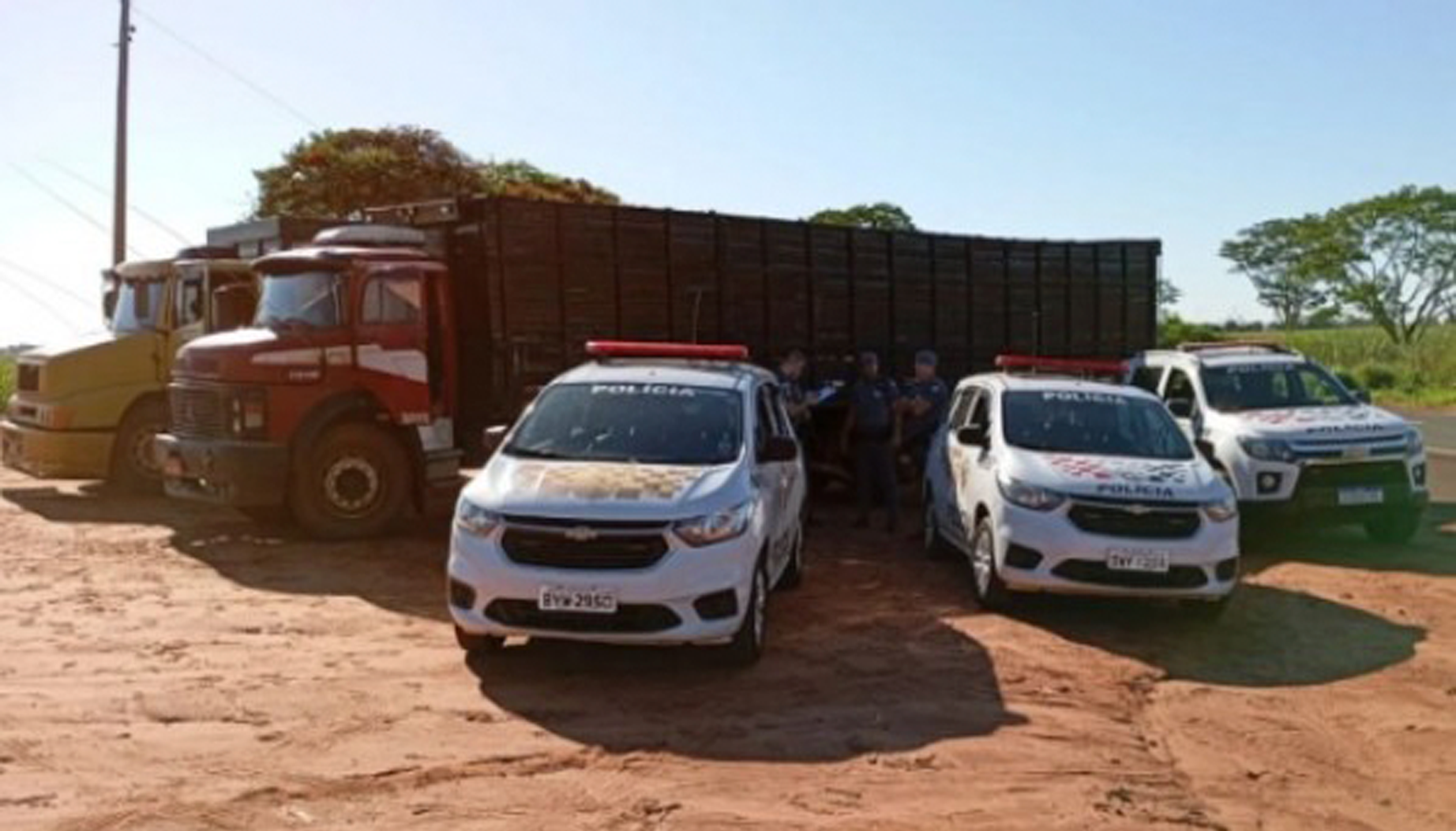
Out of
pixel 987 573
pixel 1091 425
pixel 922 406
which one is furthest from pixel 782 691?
pixel 922 406

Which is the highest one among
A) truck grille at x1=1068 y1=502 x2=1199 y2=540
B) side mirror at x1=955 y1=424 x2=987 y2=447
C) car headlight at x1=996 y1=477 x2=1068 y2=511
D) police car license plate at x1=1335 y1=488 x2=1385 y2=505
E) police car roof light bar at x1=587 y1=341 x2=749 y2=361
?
police car roof light bar at x1=587 y1=341 x2=749 y2=361

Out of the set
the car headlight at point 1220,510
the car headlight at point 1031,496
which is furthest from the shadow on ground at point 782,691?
the car headlight at point 1220,510

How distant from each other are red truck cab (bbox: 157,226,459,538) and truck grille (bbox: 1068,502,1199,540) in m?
6.21

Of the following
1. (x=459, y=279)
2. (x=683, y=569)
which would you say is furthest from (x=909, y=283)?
(x=683, y=569)

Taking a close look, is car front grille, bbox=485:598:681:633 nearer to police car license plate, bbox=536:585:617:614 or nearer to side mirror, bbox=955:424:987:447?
police car license plate, bbox=536:585:617:614

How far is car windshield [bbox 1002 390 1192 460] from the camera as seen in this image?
9789mm

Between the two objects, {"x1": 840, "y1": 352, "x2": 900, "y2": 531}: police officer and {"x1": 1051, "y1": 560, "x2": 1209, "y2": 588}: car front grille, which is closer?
{"x1": 1051, "y1": 560, "x2": 1209, "y2": 588}: car front grille

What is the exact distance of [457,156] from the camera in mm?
35219

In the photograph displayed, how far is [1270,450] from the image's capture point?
11.7 m

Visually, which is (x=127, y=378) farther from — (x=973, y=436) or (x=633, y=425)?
(x=973, y=436)

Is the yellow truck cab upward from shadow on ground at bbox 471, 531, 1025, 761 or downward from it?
upward

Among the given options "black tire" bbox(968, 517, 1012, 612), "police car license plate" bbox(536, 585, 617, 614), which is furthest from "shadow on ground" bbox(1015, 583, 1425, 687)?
"police car license plate" bbox(536, 585, 617, 614)

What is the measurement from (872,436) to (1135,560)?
13.7ft

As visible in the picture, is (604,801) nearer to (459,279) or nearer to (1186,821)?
(1186,821)
